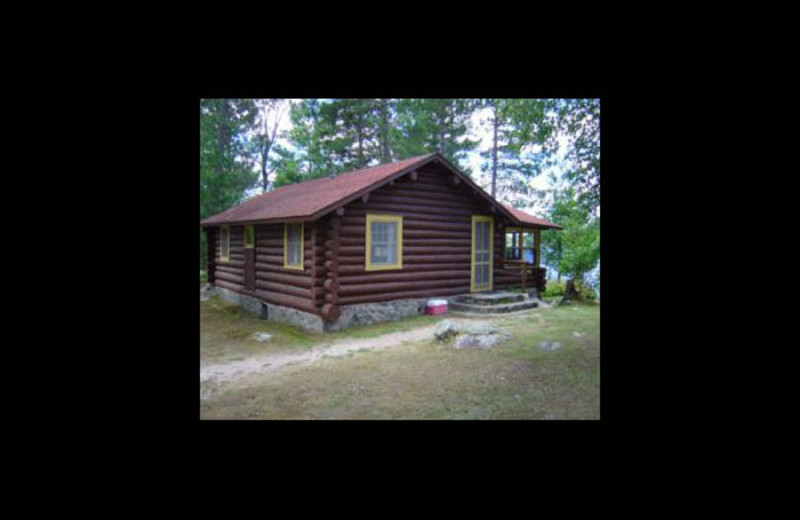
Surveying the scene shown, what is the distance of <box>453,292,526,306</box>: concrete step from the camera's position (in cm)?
1229

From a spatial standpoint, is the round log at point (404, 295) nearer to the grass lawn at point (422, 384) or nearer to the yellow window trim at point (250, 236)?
the grass lawn at point (422, 384)

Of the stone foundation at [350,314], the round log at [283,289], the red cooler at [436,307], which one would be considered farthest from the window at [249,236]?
the red cooler at [436,307]

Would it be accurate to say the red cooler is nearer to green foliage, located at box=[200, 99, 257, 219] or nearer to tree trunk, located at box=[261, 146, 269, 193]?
green foliage, located at box=[200, 99, 257, 219]

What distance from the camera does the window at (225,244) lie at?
607 inches

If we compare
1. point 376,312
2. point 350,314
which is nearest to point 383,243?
point 376,312

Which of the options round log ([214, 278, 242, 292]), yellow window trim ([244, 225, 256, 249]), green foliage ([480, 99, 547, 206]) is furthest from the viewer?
green foliage ([480, 99, 547, 206])

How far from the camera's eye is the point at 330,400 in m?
5.81

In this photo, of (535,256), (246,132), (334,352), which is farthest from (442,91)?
(246,132)

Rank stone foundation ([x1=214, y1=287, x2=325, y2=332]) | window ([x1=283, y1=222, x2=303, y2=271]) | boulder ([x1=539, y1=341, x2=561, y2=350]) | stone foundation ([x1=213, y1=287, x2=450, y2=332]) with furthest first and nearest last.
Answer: window ([x1=283, y1=222, x2=303, y2=271]) < stone foundation ([x1=214, y1=287, x2=325, y2=332]) < stone foundation ([x1=213, y1=287, x2=450, y2=332]) < boulder ([x1=539, y1=341, x2=561, y2=350])

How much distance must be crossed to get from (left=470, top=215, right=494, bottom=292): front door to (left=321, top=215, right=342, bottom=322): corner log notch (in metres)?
4.58

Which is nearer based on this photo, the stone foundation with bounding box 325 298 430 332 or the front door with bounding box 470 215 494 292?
the stone foundation with bounding box 325 298 430 332

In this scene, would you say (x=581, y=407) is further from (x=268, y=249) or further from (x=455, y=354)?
(x=268, y=249)

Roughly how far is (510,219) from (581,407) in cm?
871

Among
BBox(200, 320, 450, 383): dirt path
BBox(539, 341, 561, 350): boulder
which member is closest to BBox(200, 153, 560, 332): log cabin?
BBox(200, 320, 450, 383): dirt path
